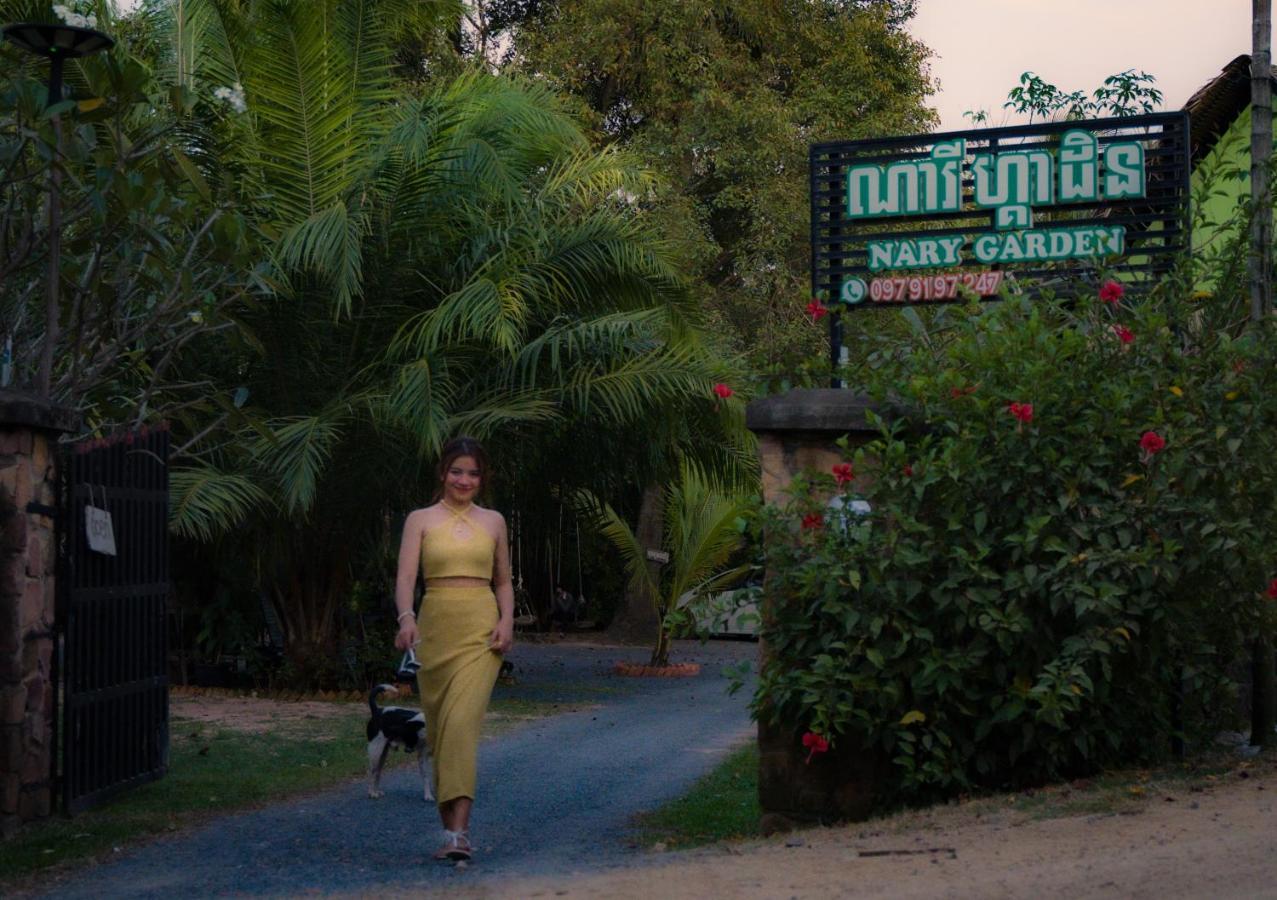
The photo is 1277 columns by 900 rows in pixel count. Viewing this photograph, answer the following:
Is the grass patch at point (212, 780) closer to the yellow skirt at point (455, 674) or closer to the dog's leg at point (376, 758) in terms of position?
the dog's leg at point (376, 758)

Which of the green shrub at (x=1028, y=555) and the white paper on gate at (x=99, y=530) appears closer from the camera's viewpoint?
the green shrub at (x=1028, y=555)

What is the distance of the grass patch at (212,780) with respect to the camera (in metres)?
7.53

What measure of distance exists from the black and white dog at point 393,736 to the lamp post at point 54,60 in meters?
2.52

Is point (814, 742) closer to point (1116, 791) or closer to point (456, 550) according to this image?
point (1116, 791)

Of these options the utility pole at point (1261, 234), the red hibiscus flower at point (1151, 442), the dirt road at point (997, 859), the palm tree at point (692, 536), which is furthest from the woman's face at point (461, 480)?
the palm tree at point (692, 536)

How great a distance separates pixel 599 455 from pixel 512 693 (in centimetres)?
274

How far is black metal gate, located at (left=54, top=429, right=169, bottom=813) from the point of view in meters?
8.26

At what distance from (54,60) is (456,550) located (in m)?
3.34

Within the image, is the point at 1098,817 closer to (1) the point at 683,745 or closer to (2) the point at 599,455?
(1) the point at 683,745

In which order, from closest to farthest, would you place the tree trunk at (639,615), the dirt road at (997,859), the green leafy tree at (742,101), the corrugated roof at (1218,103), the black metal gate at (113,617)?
the dirt road at (997,859) < the black metal gate at (113,617) < the corrugated roof at (1218,103) < the green leafy tree at (742,101) < the tree trunk at (639,615)

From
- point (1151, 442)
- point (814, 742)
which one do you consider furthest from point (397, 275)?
point (1151, 442)

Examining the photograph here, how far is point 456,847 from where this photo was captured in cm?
706

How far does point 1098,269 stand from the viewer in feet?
27.0

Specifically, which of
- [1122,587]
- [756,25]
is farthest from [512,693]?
[756,25]
